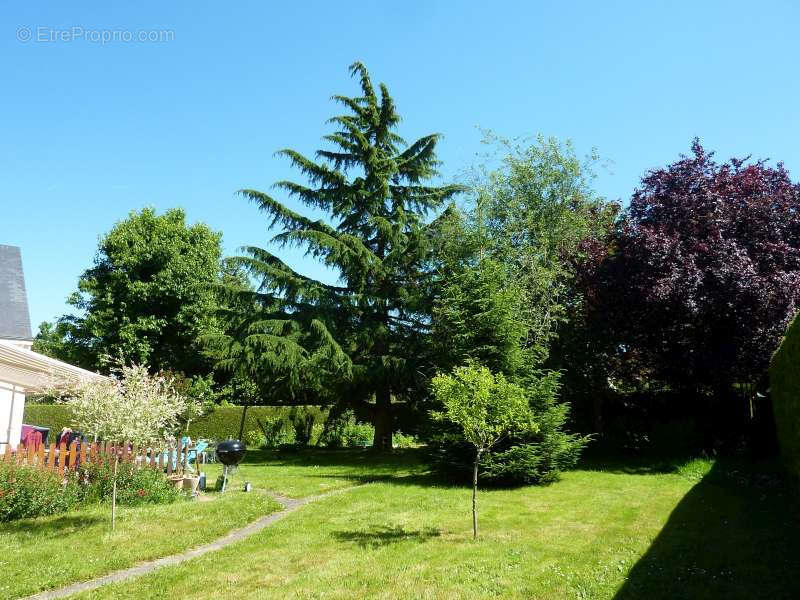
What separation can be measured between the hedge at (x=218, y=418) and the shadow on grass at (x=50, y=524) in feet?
57.1

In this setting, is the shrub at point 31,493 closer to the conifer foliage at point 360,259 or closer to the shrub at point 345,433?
the conifer foliage at point 360,259

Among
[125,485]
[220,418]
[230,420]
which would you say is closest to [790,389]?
[125,485]

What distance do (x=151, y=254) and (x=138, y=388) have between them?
25689mm

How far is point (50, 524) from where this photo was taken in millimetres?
9352

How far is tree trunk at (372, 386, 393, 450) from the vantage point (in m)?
21.8

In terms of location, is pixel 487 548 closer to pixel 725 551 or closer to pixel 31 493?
pixel 725 551

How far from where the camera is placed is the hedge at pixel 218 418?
27688 mm

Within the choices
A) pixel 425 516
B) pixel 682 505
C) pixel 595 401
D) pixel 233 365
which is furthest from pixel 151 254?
pixel 682 505

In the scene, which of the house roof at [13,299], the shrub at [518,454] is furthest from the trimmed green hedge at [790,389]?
the house roof at [13,299]

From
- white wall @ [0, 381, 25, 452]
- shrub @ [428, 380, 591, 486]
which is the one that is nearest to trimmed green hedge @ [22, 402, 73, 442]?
white wall @ [0, 381, 25, 452]

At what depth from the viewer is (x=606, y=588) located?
6.18 m

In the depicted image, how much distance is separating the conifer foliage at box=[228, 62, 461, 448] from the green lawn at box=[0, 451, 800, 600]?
833 centimetres

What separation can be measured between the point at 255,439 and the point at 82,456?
16.4 m

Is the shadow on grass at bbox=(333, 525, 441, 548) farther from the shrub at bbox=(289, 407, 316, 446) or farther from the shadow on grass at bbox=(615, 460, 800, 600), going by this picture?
the shrub at bbox=(289, 407, 316, 446)
